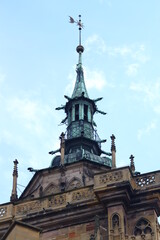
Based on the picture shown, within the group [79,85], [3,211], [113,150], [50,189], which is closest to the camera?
[3,211]

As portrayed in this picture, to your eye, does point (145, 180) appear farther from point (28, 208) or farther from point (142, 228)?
point (28, 208)

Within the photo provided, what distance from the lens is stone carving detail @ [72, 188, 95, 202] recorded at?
2956 cm

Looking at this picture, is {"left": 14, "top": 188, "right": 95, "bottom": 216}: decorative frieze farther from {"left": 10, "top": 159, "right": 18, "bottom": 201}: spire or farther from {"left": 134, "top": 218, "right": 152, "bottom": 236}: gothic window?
{"left": 10, "top": 159, "right": 18, "bottom": 201}: spire

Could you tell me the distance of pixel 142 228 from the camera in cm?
2781

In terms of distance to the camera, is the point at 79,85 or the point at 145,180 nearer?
the point at 145,180

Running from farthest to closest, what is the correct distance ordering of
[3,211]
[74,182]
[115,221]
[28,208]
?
1. [74,182]
2. [3,211]
3. [28,208]
4. [115,221]

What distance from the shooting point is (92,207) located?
95.4 feet

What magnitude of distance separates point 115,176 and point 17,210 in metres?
4.70

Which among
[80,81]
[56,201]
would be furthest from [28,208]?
[80,81]

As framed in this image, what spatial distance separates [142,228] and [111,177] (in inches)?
101

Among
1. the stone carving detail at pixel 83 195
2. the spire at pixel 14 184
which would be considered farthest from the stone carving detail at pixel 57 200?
the spire at pixel 14 184

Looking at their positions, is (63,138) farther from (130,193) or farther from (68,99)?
(130,193)

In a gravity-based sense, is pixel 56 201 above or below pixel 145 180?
below

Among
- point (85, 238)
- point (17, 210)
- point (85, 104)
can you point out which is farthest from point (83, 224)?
point (85, 104)
